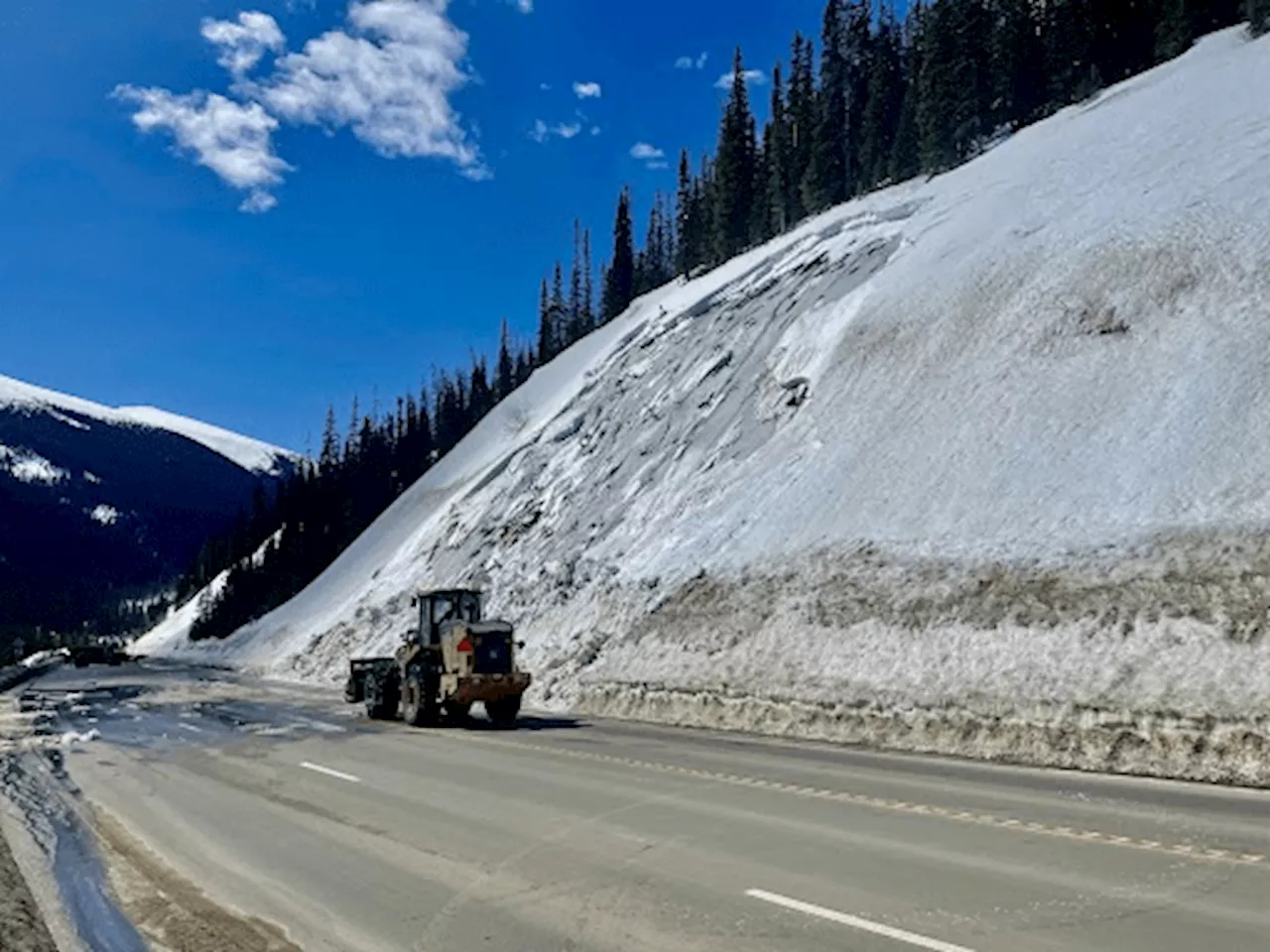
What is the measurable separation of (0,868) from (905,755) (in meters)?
12.0

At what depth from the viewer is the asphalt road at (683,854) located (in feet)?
21.9

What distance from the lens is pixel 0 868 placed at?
931cm

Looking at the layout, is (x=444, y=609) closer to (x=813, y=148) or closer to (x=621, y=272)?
(x=813, y=148)

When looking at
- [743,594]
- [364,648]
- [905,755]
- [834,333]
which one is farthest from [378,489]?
[905,755]

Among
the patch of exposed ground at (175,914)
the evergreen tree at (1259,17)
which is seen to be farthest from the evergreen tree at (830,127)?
the patch of exposed ground at (175,914)

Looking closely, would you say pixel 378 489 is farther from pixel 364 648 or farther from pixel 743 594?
pixel 743 594

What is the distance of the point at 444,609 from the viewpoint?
24.8 metres

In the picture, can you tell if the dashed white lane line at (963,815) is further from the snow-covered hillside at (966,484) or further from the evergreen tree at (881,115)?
the evergreen tree at (881,115)

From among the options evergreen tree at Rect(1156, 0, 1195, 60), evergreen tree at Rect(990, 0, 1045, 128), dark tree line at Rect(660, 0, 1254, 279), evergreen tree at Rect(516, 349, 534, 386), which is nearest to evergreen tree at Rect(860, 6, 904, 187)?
dark tree line at Rect(660, 0, 1254, 279)

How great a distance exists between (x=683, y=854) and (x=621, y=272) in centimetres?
9220

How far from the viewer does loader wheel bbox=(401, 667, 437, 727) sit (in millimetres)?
23031

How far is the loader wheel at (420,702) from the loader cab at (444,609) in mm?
1254

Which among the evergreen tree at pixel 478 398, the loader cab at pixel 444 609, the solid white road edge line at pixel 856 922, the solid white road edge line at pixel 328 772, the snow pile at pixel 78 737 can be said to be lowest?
the snow pile at pixel 78 737

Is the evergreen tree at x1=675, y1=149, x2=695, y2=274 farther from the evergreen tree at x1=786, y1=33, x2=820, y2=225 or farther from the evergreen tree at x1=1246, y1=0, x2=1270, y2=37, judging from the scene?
the evergreen tree at x1=1246, y1=0, x2=1270, y2=37
